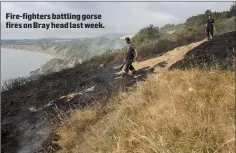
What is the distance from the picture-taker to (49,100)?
12.5 metres

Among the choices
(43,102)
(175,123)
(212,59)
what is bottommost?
(43,102)

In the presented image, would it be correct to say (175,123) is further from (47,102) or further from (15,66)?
(15,66)

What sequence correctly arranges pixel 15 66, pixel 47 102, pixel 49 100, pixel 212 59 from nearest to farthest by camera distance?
pixel 212 59, pixel 47 102, pixel 49 100, pixel 15 66

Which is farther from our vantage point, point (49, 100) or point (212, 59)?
point (49, 100)

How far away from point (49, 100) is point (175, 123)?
9.15 m

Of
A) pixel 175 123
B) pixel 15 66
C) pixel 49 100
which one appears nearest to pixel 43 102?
pixel 49 100

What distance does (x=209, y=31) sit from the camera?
17891mm

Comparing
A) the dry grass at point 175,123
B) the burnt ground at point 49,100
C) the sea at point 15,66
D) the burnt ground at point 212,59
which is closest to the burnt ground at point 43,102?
the burnt ground at point 49,100

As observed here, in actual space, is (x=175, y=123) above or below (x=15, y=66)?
above

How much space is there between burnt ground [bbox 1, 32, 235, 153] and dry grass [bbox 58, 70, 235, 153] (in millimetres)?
1073

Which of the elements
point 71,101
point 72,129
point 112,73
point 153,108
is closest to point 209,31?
point 112,73

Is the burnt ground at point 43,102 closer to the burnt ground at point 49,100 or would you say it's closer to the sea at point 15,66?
the burnt ground at point 49,100

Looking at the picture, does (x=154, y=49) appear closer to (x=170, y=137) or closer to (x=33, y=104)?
(x=33, y=104)

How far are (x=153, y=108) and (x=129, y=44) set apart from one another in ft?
23.4
